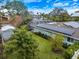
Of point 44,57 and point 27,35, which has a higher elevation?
point 27,35

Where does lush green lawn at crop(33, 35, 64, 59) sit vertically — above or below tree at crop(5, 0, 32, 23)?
below

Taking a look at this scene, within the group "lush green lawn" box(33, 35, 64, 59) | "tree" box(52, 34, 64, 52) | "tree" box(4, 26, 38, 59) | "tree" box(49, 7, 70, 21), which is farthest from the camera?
"tree" box(49, 7, 70, 21)

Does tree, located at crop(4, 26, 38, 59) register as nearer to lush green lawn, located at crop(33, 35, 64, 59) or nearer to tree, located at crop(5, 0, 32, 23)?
lush green lawn, located at crop(33, 35, 64, 59)

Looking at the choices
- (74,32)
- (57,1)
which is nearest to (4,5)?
(57,1)

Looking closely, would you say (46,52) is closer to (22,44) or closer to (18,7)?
(22,44)

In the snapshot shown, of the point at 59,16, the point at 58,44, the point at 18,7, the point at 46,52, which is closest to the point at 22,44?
the point at 46,52

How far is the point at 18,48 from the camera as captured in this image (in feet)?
39.7

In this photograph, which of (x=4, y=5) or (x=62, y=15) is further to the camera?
(x=4, y=5)

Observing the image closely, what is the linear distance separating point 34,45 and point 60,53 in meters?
4.60

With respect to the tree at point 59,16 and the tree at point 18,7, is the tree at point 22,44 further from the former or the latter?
the tree at point 18,7

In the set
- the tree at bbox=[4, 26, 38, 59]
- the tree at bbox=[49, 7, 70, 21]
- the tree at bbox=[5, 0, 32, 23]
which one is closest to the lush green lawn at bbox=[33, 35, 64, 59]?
the tree at bbox=[4, 26, 38, 59]

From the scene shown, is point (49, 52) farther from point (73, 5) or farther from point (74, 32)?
point (73, 5)

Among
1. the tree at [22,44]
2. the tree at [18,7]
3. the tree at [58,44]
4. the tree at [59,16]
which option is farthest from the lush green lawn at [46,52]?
the tree at [18,7]

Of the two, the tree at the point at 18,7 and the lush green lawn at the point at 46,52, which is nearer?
the lush green lawn at the point at 46,52
